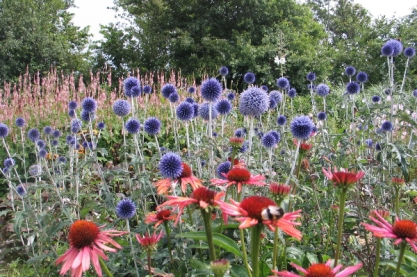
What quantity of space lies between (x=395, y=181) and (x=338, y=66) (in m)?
16.2

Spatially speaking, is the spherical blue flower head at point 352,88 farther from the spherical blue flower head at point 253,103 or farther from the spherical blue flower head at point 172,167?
the spherical blue flower head at point 172,167

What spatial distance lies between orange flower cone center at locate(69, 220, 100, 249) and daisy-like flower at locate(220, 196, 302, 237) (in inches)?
15.6

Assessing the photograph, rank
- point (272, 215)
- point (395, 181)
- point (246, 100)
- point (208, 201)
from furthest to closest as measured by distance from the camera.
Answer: point (246, 100) → point (395, 181) → point (208, 201) → point (272, 215)

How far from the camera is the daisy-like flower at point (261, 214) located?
2.56ft

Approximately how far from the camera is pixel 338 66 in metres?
16.7

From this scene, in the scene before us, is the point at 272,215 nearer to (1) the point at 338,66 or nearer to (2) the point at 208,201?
(2) the point at 208,201

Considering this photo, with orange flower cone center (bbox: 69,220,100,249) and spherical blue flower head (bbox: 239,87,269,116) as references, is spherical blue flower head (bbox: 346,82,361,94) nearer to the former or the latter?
spherical blue flower head (bbox: 239,87,269,116)

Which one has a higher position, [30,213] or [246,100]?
[246,100]

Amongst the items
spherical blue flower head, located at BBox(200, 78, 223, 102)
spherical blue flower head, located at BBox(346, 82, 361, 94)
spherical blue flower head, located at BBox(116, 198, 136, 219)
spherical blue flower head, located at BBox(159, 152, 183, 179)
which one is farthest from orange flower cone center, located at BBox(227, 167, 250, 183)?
spherical blue flower head, located at BBox(346, 82, 361, 94)

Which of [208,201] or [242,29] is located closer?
[208,201]

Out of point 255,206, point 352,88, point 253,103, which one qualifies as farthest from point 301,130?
point 352,88

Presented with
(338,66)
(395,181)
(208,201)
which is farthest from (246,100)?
(338,66)

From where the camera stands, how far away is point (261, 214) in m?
0.80

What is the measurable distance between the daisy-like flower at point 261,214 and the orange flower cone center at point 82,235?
0.40 meters
